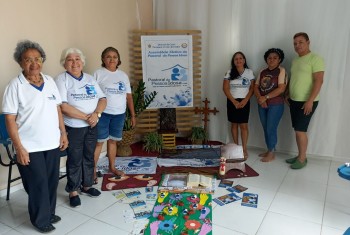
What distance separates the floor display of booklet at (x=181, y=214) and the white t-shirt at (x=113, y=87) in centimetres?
94

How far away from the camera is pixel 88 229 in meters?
2.20

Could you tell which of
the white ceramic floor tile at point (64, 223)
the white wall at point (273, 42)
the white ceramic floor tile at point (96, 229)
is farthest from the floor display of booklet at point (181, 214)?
the white wall at point (273, 42)

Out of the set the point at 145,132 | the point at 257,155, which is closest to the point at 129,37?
the point at 145,132

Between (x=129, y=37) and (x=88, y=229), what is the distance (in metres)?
2.73

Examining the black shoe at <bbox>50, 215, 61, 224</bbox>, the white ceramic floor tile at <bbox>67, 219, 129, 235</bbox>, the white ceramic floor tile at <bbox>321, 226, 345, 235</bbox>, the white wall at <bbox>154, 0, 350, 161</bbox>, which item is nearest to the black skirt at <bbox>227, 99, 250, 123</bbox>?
the white wall at <bbox>154, 0, 350, 161</bbox>

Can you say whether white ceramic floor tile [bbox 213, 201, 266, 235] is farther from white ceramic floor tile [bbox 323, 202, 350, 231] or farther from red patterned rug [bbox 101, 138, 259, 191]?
red patterned rug [bbox 101, 138, 259, 191]

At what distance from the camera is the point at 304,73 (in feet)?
10.5

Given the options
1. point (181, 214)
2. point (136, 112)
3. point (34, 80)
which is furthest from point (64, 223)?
point (136, 112)

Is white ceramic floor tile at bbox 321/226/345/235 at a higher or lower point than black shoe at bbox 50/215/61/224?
lower

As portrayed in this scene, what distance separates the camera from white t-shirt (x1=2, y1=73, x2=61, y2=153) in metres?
1.89

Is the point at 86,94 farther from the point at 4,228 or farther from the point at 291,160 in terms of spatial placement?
the point at 291,160

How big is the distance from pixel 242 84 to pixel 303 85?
73 centimetres

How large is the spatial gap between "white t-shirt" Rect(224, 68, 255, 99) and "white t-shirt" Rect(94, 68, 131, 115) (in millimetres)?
1528

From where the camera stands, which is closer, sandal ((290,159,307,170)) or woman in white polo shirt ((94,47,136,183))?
woman in white polo shirt ((94,47,136,183))
